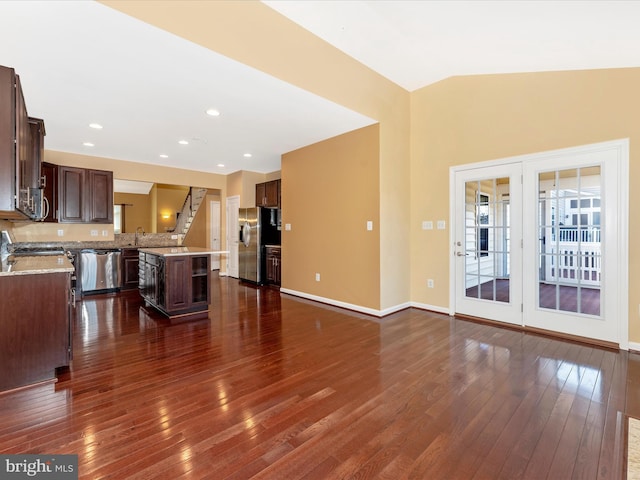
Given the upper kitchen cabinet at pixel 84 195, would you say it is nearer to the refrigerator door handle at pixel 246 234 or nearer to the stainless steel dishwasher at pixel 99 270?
the stainless steel dishwasher at pixel 99 270

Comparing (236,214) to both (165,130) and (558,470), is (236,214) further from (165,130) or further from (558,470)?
(558,470)

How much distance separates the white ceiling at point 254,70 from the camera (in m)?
2.38

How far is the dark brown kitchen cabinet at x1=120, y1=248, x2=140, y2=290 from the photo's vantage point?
19.7 ft

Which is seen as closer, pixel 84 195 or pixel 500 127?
pixel 500 127

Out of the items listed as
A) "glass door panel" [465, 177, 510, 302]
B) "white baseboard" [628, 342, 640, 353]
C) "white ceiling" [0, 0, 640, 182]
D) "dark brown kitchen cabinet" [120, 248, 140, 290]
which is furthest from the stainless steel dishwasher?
"white baseboard" [628, 342, 640, 353]

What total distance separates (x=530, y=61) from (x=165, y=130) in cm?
466

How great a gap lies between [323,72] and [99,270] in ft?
17.4

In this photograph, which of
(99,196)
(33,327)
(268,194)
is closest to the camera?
(33,327)

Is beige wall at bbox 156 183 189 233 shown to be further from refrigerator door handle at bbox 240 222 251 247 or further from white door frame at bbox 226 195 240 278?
refrigerator door handle at bbox 240 222 251 247

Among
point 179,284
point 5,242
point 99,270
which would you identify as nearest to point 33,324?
point 179,284

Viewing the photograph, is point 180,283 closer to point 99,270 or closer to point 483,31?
point 99,270

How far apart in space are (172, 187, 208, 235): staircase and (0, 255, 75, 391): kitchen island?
6.61 m

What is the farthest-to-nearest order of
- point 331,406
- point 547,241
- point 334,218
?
1. point 334,218
2. point 547,241
3. point 331,406

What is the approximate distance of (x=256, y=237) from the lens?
669cm
